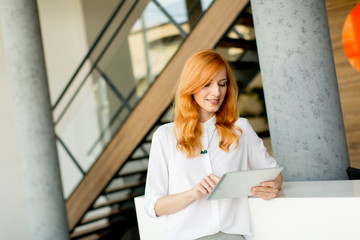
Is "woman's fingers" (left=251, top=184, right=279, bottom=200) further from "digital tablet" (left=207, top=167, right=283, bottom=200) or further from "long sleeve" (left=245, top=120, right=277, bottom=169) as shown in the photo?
"long sleeve" (left=245, top=120, right=277, bottom=169)

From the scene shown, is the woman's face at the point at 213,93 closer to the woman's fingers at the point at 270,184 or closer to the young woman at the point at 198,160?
the young woman at the point at 198,160

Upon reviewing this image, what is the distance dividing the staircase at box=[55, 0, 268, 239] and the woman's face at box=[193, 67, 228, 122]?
209 centimetres

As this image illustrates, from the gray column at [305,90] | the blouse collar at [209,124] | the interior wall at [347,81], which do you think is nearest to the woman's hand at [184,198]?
the blouse collar at [209,124]

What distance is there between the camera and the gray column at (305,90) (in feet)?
8.23

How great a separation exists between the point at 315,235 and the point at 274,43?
1.26 metres

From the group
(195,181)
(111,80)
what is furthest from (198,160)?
(111,80)

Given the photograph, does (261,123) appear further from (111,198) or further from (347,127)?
(111,198)

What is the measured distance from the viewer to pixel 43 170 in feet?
13.9

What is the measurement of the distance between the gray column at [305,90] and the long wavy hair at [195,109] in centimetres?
78

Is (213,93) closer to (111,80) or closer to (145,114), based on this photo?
(145,114)

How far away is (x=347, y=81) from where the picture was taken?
5.14m

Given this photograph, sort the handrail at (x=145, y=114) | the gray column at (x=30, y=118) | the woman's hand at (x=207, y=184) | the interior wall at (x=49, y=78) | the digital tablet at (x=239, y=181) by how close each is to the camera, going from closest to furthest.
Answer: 1. the digital tablet at (x=239, y=181)
2. the woman's hand at (x=207, y=184)
3. the handrail at (x=145, y=114)
4. the gray column at (x=30, y=118)
5. the interior wall at (x=49, y=78)

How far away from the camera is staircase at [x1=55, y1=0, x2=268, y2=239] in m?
3.90

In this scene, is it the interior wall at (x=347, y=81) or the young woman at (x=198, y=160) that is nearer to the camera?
the young woman at (x=198, y=160)
